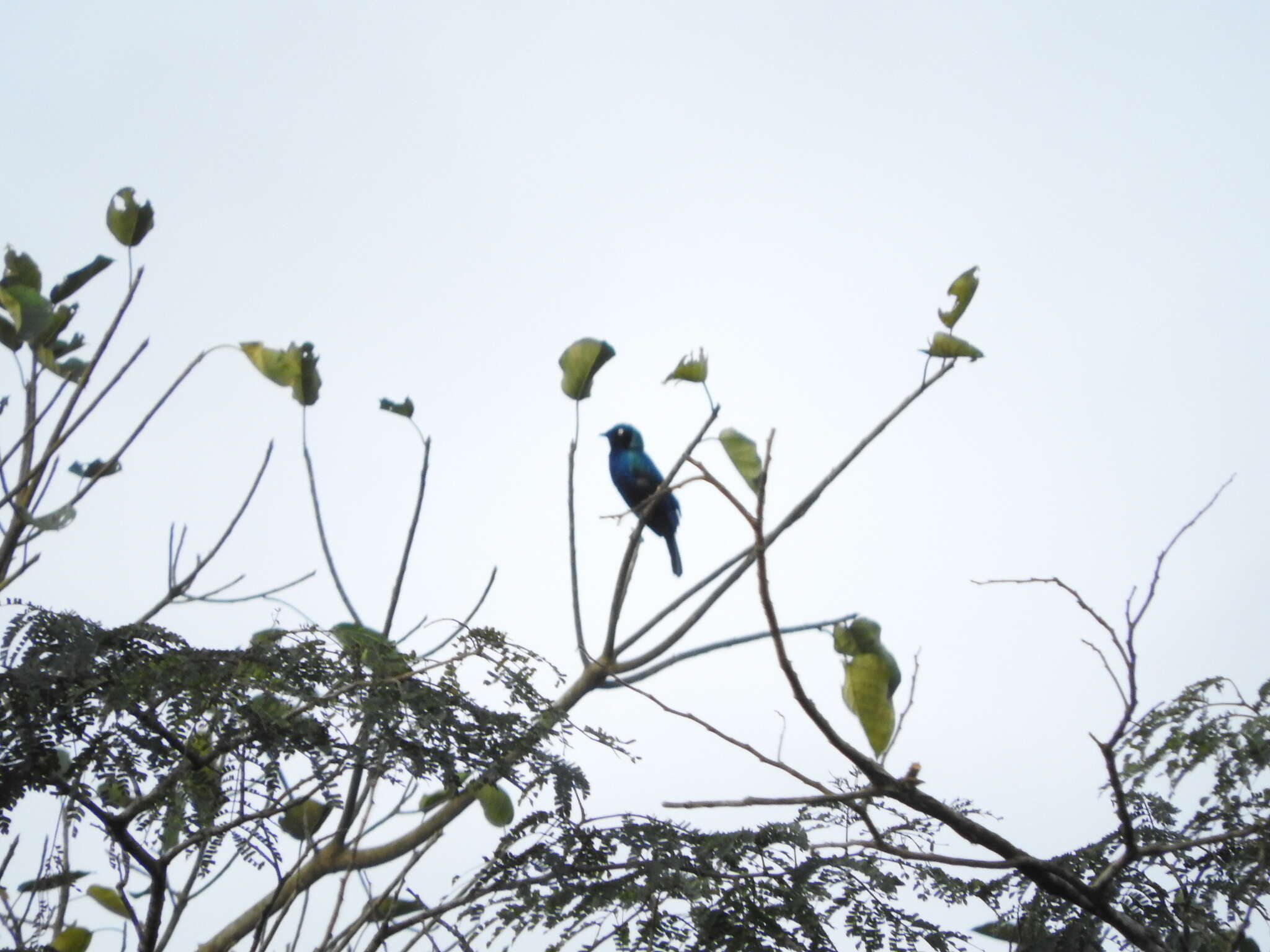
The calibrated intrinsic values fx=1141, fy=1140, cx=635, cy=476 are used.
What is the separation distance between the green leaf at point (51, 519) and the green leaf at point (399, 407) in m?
1.23

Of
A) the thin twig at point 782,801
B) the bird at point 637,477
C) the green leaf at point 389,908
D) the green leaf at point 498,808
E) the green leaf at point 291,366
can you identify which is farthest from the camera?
the bird at point 637,477

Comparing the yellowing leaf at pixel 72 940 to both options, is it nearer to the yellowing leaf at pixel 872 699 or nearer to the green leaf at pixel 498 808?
the green leaf at pixel 498 808

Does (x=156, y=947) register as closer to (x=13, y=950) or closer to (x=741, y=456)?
(x=13, y=950)

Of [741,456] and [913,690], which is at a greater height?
[741,456]

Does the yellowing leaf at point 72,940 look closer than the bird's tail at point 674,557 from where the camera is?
Yes

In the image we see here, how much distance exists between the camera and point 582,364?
4.17 m

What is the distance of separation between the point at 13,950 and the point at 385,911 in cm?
87

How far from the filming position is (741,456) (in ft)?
11.0

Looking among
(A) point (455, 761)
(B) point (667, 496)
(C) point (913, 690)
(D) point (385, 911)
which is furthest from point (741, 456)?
(B) point (667, 496)

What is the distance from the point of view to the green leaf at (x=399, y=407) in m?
3.98

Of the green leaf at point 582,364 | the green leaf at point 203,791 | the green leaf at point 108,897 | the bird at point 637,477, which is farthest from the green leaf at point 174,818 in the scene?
the bird at point 637,477

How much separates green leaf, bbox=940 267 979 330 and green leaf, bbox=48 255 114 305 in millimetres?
2519

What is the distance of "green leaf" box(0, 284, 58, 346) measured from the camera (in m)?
3.33

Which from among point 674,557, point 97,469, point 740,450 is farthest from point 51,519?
point 674,557
